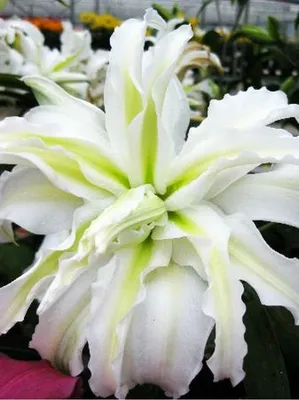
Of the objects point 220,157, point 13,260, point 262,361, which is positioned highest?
point 220,157

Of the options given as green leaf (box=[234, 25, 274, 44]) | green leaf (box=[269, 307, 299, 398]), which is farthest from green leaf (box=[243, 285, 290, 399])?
green leaf (box=[234, 25, 274, 44])

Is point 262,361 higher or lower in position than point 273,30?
higher

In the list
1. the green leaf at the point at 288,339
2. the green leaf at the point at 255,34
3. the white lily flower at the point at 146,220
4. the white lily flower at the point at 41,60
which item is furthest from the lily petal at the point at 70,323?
the green leaf at the point at 255,34

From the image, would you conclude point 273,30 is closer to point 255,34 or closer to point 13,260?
point 255,34

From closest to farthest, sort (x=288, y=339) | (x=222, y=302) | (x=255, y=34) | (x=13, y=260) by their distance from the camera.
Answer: (x=222, y=302) → (x=288, y=339) → (x=13, y=260) → (x=255, y=34)

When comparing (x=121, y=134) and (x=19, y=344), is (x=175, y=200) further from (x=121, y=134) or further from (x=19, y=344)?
(x=19, y=344)

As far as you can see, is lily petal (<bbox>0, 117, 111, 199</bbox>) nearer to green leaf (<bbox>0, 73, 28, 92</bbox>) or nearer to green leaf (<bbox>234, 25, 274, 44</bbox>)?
green leaf (<bbox>0, 73, 28, 92</bbox>)

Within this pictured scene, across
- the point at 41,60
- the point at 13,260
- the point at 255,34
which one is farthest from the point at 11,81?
the point at 255,34
